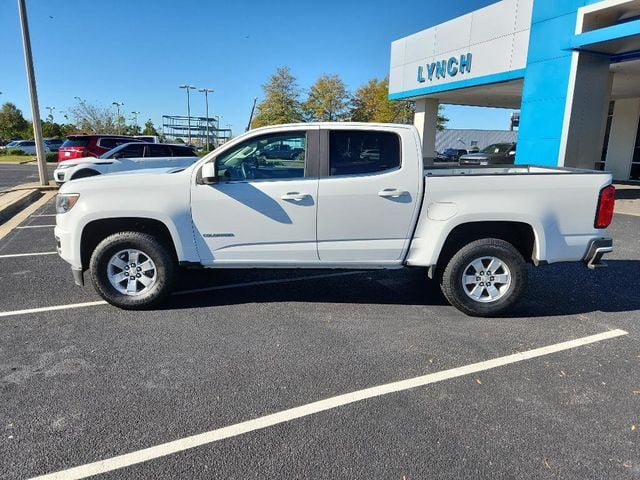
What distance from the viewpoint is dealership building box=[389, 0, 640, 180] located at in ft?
38.8

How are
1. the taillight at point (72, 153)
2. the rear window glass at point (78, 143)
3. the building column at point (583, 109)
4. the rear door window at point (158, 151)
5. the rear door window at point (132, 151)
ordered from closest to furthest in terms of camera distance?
1. the building column at point (583, 109)
2. the rear door window at point (132, 151)
3. the rear door window at point (158, 151)
4. the taillight at point (72, 153)
5. the rear window glass at point (78, 143)

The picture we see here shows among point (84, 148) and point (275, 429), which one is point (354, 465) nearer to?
point (275, 429)

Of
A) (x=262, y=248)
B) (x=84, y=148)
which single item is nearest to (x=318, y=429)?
(x=262, y=248)

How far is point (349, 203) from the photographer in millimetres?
4422

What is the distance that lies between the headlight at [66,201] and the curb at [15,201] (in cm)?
623

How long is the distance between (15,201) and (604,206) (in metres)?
12.6

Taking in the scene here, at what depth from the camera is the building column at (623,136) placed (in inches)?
818

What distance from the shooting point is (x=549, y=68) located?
41.9ft

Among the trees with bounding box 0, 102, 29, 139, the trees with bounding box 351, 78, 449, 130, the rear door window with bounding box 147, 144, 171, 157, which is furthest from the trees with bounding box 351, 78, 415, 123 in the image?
the trees with bounding box 0, 102, 29, 139

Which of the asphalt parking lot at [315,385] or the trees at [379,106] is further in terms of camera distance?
the trees at [379,106]

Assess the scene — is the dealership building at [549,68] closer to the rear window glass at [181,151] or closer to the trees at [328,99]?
the rear window glass at [181,151]

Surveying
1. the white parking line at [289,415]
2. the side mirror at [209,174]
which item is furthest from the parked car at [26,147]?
the white parking line at [289,415]

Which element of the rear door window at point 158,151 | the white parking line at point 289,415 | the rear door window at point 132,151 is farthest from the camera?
the rear door window at point 158,151

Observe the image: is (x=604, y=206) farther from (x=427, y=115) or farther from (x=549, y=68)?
(x=427, y=115)
